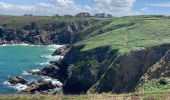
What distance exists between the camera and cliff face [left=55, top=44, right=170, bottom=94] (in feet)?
236

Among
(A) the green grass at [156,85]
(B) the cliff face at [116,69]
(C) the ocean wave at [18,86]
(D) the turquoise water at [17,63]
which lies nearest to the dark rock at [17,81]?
(C) the ocean wave at [18,86]

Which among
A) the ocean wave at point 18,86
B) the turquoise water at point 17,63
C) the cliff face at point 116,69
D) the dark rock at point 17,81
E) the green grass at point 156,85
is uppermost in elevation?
the green grass at point 156,85

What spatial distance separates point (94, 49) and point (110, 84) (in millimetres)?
30168

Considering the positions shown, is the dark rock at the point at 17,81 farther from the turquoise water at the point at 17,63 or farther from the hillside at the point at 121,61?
the hillside at the point at 121,61

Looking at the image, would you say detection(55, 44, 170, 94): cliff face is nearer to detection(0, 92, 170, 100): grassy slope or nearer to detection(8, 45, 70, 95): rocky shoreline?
detection(8, 45, 70, 95): rocky shoreline

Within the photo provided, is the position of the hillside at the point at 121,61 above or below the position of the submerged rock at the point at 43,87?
above

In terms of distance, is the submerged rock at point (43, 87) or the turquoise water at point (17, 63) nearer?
the submerged rock at point (43, 87)

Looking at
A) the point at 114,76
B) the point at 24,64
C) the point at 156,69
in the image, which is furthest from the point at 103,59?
the point at 24,64

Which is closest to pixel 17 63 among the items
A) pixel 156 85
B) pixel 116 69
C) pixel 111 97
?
pixel 116 69

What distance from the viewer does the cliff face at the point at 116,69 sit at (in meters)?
71.9

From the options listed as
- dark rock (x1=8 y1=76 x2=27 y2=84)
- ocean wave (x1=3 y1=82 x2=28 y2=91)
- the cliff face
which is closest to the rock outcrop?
dark rock (x1=8 y1=76 x2=27 y2=84)

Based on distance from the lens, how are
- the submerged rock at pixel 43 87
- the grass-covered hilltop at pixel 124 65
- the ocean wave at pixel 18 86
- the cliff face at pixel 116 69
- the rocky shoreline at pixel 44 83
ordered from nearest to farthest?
the grass-covered hilltop at pixel 124 65 → the cliff face at pixel 116 69 → the rocky shoreline at pixel 44 83 → the submerged rock at pixel 43 87 → the ocean wave at pixel 18 86

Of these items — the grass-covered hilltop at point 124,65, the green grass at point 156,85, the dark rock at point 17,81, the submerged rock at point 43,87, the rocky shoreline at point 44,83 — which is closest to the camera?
the green grass at point 156,85

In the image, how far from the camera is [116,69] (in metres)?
80.8
